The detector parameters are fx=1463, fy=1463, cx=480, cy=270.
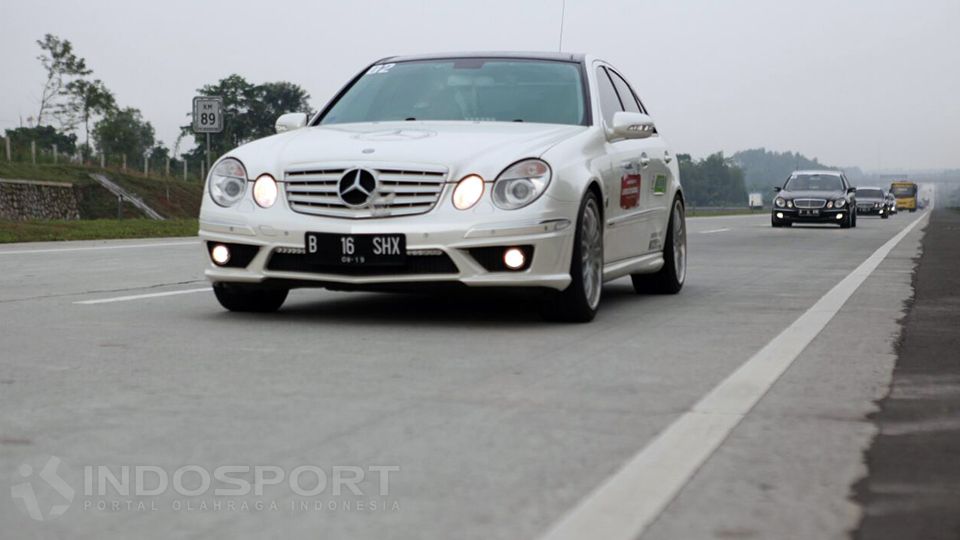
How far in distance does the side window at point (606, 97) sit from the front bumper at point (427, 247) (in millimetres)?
1572

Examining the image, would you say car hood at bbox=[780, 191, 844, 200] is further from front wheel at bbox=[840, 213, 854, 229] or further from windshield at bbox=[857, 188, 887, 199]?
windshield at bbox=[857, 188, 887, 199]

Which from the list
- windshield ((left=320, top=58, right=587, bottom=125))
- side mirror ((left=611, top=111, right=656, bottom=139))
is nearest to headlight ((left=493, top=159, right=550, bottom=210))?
windshield ((left=320, top=58, right=587, bottom=125))

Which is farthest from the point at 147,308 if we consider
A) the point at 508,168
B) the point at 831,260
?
the point at 831,260

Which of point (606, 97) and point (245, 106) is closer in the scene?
point (606, 97)

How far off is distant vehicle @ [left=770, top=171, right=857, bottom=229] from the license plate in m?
28.5

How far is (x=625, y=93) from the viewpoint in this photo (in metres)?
10.4

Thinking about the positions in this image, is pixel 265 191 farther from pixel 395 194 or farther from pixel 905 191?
pixel 905 191

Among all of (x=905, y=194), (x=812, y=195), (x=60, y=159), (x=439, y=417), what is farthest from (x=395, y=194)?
(x=905, y=194)

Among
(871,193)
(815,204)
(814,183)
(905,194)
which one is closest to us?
(815,204)

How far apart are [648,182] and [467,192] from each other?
256 centimetres

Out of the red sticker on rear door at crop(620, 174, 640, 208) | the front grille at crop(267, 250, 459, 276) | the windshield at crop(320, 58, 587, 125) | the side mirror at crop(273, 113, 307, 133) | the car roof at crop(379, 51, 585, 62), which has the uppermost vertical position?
the car roof at crop(379, 51, 585, 62)

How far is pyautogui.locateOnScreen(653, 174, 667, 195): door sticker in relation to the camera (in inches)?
393

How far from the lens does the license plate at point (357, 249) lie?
743 cm

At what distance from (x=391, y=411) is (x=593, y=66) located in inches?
202
